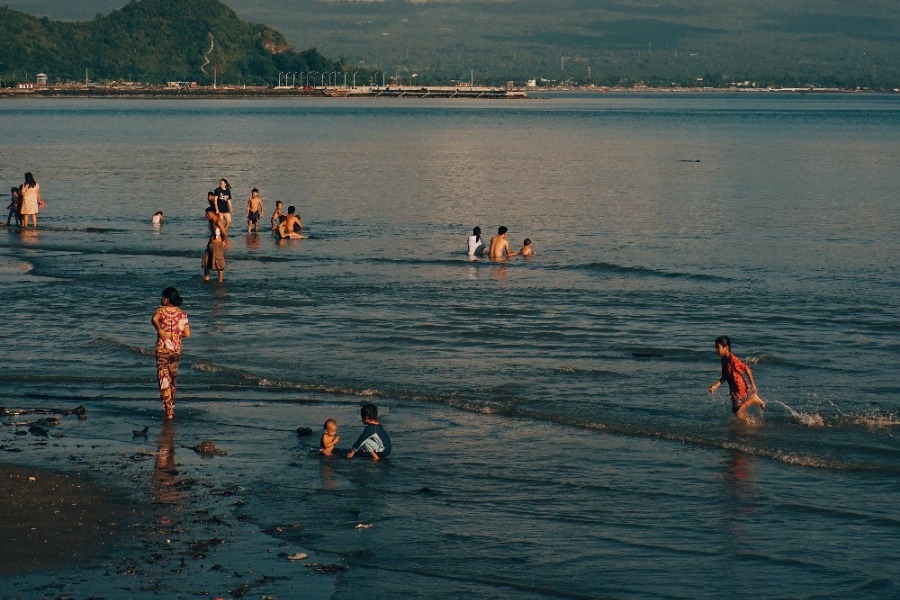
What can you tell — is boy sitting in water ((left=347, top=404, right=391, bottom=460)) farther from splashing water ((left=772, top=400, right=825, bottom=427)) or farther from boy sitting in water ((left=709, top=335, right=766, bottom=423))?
splashing water ((left=772, top=400, right=825, bottom=427))

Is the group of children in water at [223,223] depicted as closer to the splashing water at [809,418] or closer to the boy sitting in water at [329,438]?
the boy sitting in water at [329,438]

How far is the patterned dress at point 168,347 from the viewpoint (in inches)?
626

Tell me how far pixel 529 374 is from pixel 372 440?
17.6ft

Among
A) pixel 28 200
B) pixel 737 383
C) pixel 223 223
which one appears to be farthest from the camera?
pixel 28 200

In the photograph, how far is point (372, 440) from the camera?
14625 mm

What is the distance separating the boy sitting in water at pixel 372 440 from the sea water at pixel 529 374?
0.82 ft

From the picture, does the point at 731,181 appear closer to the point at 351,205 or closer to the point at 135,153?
the point at 351,205

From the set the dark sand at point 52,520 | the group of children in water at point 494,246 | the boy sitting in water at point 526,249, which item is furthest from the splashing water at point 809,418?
the boy sitting in water at point 526,249

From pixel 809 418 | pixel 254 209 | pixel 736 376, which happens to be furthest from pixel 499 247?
pixel 736 376

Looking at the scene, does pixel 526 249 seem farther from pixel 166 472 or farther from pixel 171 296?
pixel 166 472

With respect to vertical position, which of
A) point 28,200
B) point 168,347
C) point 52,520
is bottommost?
point 52,520

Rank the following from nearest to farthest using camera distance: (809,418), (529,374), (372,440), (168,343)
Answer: (372,440) → (168,343) → (809,418) → (529,374)

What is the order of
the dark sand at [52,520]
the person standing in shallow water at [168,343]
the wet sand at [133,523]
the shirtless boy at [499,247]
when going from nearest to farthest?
the wet sand at [133,523]
the dark sand at [52,520]
the person standing in shallow water at [168,343]
the shirtless boy at [499,247]

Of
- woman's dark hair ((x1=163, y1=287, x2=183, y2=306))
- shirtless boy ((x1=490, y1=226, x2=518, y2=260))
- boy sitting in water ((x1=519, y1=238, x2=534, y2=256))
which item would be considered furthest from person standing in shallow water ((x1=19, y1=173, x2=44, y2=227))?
woman's dark hair ((x1=163, y1=287, x2=183, y2=306))
